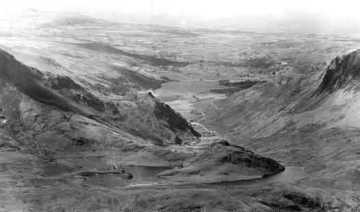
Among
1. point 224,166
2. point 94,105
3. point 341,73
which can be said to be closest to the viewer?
point 224,166

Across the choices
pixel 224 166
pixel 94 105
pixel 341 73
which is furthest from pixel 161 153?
pixel 341 73

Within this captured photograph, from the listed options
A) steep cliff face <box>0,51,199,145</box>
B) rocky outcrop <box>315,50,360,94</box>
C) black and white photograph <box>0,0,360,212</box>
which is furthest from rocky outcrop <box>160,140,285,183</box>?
rocky outcrop <box>315,50,360,94</box>

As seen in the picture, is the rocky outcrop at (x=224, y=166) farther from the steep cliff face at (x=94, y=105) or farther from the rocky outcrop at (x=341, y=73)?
the rocky outcrop at (x=341, y=73)

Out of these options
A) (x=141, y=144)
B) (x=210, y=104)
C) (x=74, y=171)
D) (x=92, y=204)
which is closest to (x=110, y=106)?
(x=141, y=144)

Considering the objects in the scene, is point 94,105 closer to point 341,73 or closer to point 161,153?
point 161,153

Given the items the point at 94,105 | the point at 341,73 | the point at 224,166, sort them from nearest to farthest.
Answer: the point at 224,166 < the point at 94,105 < the point at 341,73

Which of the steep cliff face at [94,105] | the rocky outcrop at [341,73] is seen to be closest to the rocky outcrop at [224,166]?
the steep cliff face at [94,105]

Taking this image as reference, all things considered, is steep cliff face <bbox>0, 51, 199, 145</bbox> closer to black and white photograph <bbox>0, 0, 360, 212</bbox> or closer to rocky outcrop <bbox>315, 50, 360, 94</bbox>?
black and white photograph <bbox>0, 0, 360, 212</bbox>

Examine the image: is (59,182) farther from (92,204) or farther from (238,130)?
(238,130)

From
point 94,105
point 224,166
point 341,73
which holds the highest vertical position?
point 341,73

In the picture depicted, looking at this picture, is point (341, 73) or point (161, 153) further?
point (341, 73)

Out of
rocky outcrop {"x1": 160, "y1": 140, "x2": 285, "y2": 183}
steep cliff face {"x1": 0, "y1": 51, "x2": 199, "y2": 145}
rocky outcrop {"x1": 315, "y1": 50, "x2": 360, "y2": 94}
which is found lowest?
rocky outcrop {"x1": 160, "y1": 140, "x2": 285, "y2": 183}
